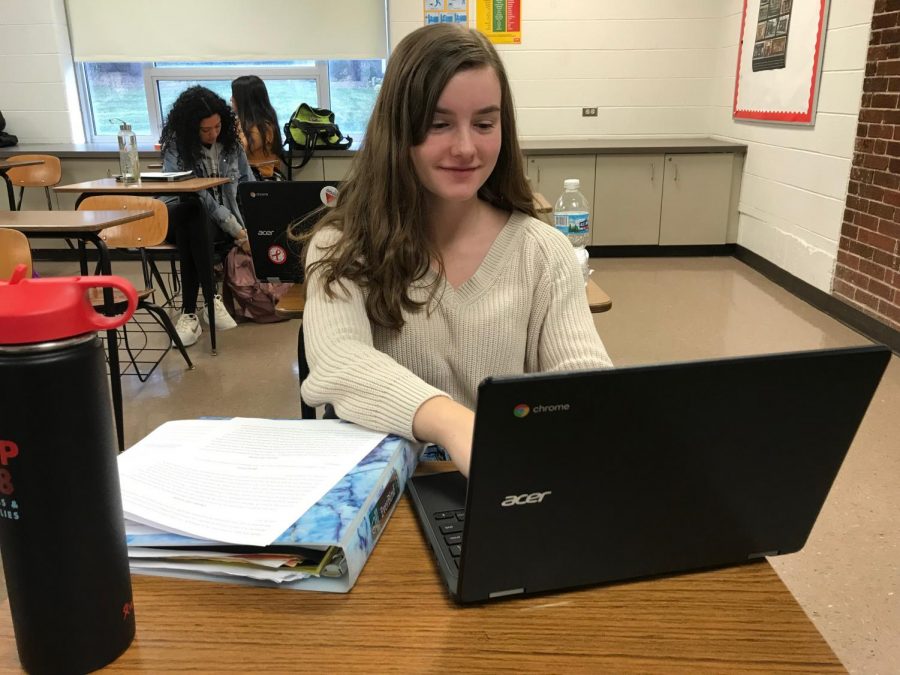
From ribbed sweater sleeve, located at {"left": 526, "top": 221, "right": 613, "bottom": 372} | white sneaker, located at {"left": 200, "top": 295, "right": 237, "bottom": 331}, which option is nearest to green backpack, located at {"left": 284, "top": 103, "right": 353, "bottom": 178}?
white sneaker, located at {"left": 200, "top": 295, "right": 237, "bottom": 331}

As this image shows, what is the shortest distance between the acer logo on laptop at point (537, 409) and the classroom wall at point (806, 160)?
3.82m

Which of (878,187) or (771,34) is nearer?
(878,187)

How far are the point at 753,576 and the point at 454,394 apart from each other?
62 cm

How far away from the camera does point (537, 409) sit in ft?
1.54

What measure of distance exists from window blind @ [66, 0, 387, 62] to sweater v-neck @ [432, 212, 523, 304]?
4.47 m

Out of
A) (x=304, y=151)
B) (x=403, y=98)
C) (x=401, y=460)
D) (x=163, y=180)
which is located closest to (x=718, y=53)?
(x=304, y=151)

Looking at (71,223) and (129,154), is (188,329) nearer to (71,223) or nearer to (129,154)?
(129,154)

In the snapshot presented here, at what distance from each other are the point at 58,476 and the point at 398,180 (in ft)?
2.48

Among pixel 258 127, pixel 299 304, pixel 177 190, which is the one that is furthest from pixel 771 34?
pixel 299 304

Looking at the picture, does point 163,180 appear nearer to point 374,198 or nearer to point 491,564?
point 374,198

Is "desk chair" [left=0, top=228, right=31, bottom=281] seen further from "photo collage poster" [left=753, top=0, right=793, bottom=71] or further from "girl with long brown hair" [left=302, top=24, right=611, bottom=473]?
"photo collage poster" [left=753, top=0, right=793, bottom=71]

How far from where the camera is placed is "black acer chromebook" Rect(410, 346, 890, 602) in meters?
0.47

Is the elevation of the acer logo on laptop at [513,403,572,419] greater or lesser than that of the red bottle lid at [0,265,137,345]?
lesser

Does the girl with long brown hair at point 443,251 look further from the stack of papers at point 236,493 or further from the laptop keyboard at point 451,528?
the laptop keyboard at point 451,528
